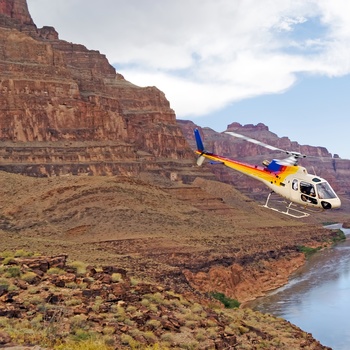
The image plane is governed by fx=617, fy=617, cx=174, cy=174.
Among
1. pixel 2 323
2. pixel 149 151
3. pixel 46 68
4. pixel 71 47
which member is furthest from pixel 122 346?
Result: pixel 71 47

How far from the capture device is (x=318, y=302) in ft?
154

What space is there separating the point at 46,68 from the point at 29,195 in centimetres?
3822

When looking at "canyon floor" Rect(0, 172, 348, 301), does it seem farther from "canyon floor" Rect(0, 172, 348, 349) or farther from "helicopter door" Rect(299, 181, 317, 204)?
"helicopter door" Rect(299, 181, 317, 204)

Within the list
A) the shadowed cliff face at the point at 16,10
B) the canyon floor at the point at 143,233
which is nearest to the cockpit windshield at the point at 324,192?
the canyon floor at the point at 143,233

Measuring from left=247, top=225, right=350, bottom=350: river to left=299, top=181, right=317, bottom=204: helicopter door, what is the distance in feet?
40.1

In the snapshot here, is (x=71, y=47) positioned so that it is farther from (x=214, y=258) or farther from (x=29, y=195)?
(x=214, y=258)

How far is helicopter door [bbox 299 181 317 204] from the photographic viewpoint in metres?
23.0

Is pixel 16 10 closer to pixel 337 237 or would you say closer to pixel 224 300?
pixel 337 237

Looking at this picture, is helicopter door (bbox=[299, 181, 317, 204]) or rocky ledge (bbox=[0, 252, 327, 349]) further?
helicopter door (bbox=[299, 181, 317, 204])

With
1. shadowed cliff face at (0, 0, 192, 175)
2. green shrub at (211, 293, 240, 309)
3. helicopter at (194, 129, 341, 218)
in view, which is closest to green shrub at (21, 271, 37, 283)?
helicopter at (194, 129, 341, 218)

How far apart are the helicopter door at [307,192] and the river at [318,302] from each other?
12.2m

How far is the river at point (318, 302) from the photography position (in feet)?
119

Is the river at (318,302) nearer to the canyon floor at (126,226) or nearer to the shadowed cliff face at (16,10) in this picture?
the canyon floor at (126,226)

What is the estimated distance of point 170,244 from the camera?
54250mm
